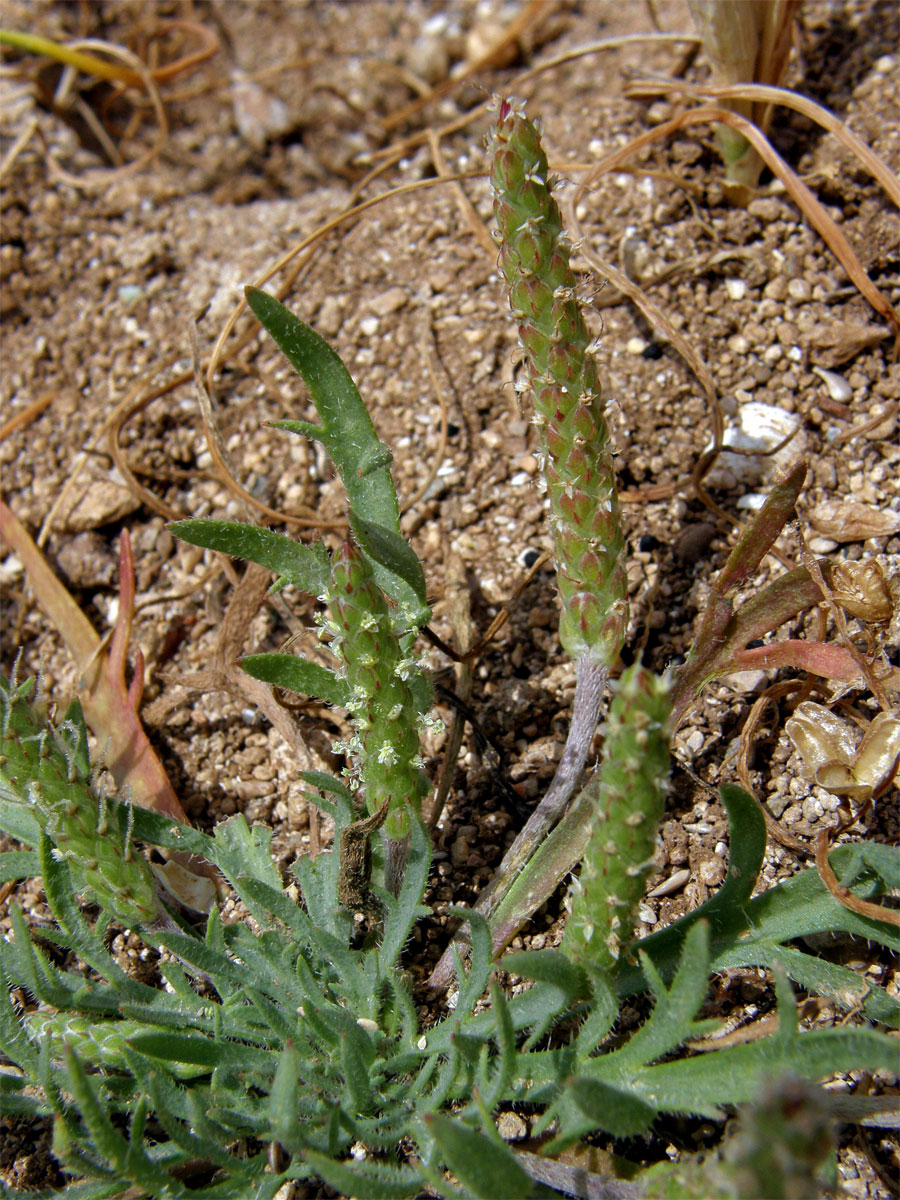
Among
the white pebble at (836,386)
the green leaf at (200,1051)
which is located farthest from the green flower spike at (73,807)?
the white pebble at (836,386)

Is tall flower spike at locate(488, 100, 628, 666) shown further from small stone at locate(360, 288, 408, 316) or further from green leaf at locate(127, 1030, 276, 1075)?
small stone at locate(360, 288, 408, 316)

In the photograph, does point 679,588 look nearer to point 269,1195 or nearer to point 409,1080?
point 409,1080

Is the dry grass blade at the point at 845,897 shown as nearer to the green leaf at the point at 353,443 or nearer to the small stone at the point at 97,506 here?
the green leaf at the point at 353,443

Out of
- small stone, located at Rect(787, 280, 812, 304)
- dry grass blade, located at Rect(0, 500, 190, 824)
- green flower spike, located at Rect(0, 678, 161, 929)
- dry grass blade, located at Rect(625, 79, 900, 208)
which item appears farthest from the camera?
small stone, located at Rect(787, 280, 812, 304)

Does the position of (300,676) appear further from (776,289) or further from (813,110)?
(813,110)

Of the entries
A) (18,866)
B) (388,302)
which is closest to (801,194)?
(388,302)

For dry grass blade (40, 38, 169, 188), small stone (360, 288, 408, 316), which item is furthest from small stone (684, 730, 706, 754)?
dry grass blade (40, 38, 169, 188)

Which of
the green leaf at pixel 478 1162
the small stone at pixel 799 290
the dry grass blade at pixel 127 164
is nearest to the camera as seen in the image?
the green leaf at pixel 478 1162

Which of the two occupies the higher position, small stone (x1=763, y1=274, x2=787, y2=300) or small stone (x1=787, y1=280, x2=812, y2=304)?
small stone (x1=763, y1=274, x2=787, y2=300)
